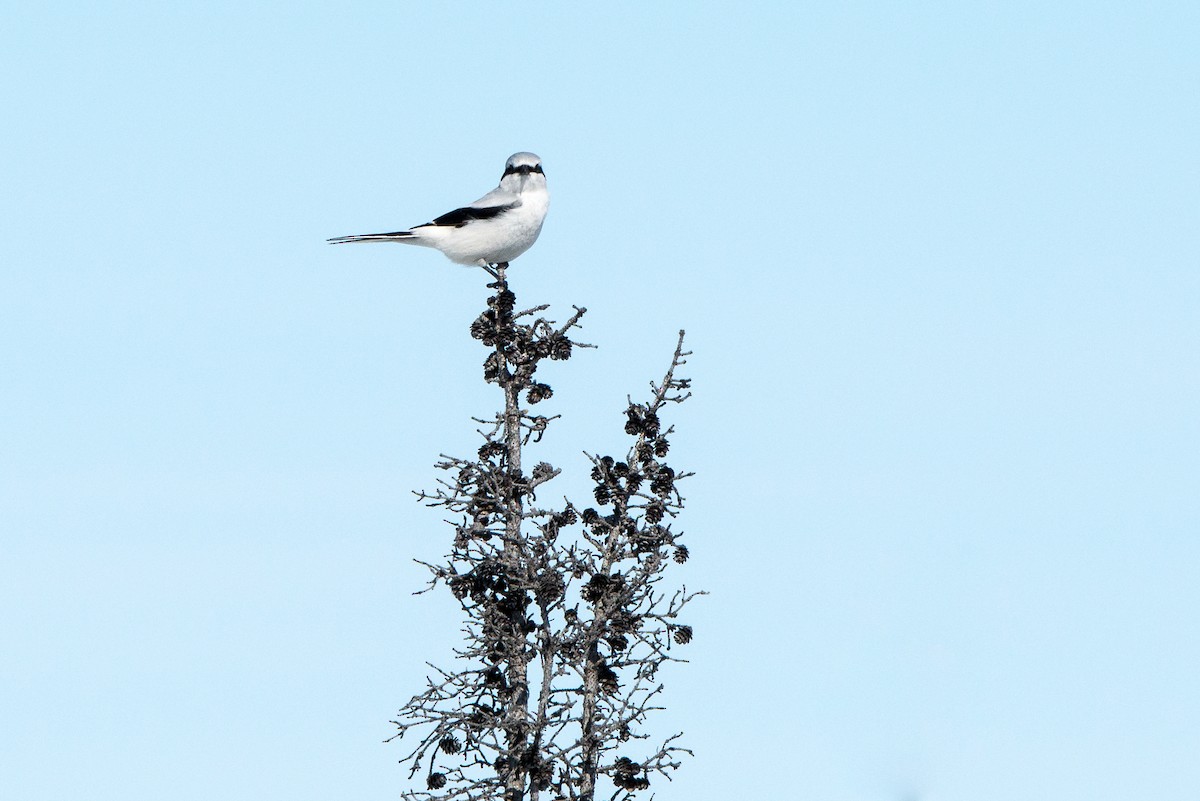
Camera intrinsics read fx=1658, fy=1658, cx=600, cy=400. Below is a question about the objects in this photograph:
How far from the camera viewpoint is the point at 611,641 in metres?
16.7

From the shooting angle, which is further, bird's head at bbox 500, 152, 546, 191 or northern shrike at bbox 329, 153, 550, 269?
bird's head at bbox 500, 152, 546, 191

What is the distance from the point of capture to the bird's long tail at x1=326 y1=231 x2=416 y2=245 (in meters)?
21.4

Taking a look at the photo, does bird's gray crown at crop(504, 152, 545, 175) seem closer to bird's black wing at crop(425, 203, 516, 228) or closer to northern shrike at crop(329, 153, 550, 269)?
northern shrike at crop(329, 153, 550, 269)

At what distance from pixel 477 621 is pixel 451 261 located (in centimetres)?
578

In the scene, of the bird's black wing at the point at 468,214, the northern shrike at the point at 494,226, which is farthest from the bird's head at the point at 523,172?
the bird's black wing at the point at 468,214

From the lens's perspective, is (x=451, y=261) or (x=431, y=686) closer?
(x=431, y=686)

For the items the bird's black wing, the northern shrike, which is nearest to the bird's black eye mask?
the northern shrike

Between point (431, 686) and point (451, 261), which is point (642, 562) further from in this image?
point (451, 261)

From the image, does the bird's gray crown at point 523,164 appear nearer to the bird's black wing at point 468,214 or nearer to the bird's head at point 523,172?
the bird's head at point 523,172

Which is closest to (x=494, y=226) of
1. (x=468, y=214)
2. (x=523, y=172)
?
(x=468, y=214)

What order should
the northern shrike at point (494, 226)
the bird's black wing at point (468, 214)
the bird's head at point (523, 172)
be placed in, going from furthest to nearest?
the bird's head at point (523, 172) < the bird's black wing at point (468, 214) < the northern shrike at point (494, 226)

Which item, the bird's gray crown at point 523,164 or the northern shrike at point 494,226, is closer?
the northern shrike at point 494,226

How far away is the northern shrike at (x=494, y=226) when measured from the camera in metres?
20.7

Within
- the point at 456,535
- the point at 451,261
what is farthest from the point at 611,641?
the point at 451,261
